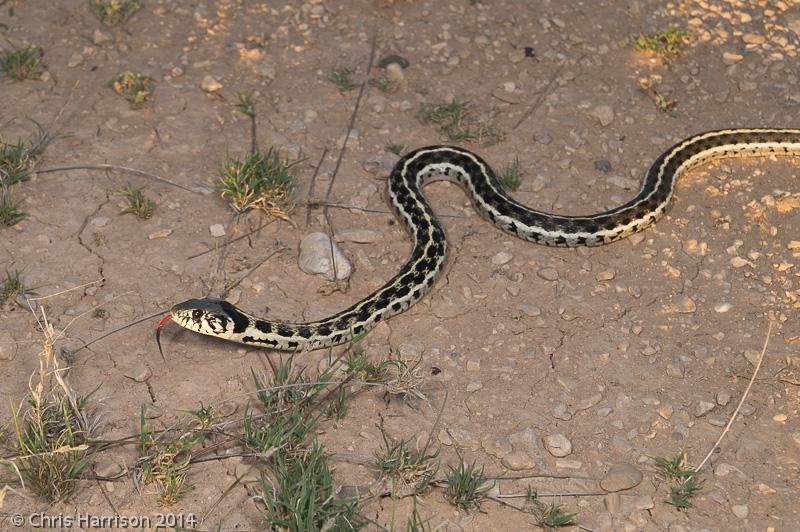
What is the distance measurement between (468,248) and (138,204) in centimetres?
336

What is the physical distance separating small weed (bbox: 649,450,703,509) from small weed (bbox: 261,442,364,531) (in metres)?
2.35

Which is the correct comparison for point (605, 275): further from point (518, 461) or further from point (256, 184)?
point (256, 184)

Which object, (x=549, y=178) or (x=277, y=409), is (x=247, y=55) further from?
(x=277, y=409)

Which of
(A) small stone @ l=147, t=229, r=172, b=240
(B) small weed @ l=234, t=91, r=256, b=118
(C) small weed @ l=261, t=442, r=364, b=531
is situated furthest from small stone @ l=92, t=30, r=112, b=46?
(C) small weed @ l=261, t=442, r=364, b=531

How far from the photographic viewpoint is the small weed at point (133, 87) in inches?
372

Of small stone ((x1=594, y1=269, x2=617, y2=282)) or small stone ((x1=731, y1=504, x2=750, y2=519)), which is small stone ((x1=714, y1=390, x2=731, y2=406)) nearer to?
small stone ((x1=731, y1=504, x2=750, y2=519))

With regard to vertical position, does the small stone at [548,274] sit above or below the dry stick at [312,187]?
above

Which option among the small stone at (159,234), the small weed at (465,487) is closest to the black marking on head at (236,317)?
the small stone at (159,234)

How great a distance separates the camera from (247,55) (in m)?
10.2

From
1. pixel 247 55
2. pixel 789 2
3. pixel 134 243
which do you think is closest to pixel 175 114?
pixel 247 55

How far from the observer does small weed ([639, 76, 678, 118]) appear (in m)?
Result: 9.89

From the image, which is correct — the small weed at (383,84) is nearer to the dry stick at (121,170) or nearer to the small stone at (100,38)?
the dry stick at (121,170)

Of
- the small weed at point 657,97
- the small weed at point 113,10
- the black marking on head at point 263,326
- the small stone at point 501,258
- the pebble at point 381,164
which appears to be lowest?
the black marking on head at point 263,326

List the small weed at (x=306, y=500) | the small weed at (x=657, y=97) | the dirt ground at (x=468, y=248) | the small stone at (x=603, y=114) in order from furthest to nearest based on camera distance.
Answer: the small weed at (x=657, y=97), the small stone at (x=603, y=114), the dirt ground at (x=468, y=248), the small weed at (x=306, y=500)
